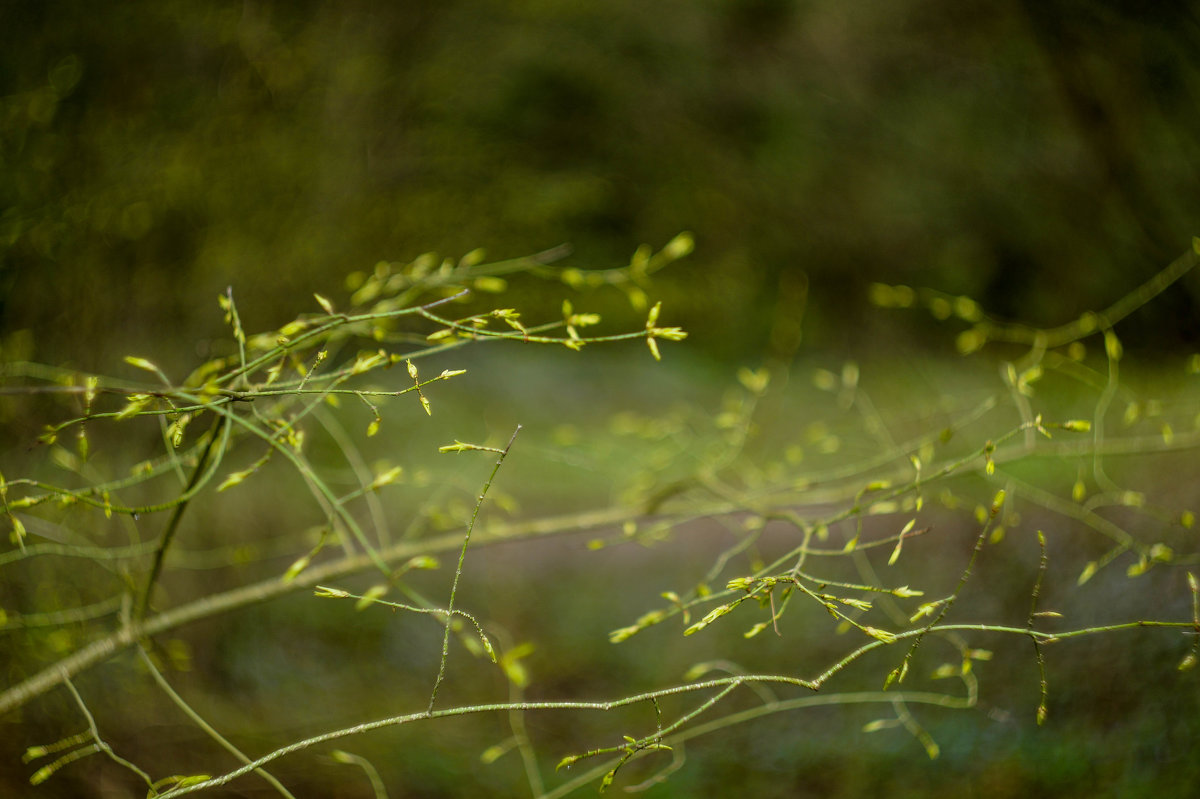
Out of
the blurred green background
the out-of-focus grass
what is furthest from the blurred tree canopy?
the out-of-focus grass

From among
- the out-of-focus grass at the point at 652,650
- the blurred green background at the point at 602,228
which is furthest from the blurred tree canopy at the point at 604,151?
the out-of-focus grass at the point at 652,650

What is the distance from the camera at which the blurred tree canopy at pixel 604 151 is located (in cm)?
151

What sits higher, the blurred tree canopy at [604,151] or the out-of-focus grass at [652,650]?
the blurred tree canopy at [604,151]

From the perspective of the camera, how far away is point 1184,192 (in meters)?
1.86

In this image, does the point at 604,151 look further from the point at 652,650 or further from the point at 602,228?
the point at 652,650

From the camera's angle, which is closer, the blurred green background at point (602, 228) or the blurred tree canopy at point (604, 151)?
the blurred green background at point (602, 228)

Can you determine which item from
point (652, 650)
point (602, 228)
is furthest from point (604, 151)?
point (652, 650)

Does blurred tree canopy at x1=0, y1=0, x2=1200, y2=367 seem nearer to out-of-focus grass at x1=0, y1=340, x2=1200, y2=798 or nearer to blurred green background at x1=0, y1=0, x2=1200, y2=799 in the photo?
blurred green background at x1=0, y1=0, x2=1200, y2=799

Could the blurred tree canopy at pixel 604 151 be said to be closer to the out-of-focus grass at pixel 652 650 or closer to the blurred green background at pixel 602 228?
the blurred green background at pixel 602 228

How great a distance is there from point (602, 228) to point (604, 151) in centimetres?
25

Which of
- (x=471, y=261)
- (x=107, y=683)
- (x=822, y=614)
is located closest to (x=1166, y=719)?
(x=822, y=614)

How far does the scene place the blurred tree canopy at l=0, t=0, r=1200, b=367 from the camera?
1514 millimetres

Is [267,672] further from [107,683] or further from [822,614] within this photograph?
[822,614]

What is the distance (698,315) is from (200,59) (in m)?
1.62
